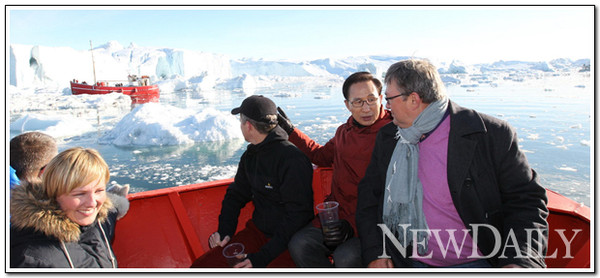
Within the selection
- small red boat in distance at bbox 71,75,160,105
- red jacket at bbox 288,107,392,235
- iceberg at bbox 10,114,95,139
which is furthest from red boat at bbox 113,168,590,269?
small red boat in distance at bbox 71,75,160,105

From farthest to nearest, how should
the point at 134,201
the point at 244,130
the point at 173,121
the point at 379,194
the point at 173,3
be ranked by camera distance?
the point at 173,121 < the point at 134,201 < the point at 244,130 < the point at 173,3 < the point at 379,194

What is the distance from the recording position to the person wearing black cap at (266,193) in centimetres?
189

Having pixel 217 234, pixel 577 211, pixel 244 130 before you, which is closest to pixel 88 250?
pixel 217 234

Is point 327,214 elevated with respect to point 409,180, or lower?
lower

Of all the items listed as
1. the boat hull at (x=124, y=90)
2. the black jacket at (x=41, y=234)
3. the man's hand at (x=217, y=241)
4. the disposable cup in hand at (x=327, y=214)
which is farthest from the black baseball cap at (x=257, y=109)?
the boat hull at (x=124, y=90)

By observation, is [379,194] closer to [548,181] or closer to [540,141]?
[548,181]

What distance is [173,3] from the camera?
195 centimetres

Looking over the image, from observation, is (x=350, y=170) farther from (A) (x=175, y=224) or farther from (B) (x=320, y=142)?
(B) (x=320, y=142)

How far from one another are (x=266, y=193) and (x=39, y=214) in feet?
3.55

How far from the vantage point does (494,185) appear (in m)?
1.47

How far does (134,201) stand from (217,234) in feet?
2.44

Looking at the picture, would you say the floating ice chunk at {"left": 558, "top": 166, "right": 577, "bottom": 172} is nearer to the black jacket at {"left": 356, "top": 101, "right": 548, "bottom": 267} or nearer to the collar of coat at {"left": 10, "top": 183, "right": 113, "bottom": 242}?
the black jacket at {"left": 356, "top": 101, "right": 548, "bottom": 267}

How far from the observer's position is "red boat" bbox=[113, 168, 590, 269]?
2119mm

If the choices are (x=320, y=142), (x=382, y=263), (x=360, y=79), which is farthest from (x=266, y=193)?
(x=320, y=142)
